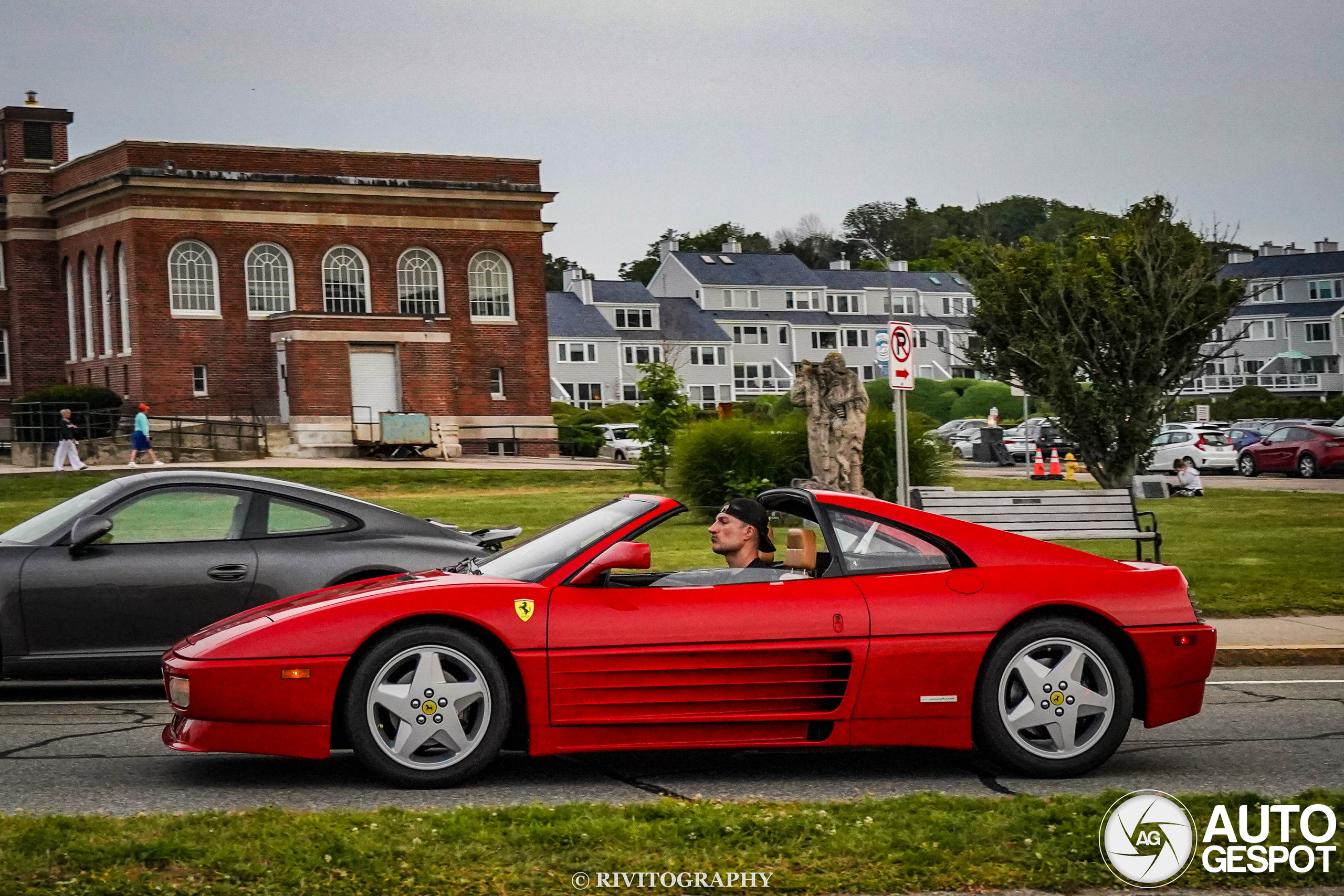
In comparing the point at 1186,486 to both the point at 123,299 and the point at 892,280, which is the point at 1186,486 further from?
the point at 892,280

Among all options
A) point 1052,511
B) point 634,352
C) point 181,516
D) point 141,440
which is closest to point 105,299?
point 141,440

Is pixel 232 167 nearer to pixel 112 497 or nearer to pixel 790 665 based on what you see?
pixel 112 497

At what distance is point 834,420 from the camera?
20.8 metres

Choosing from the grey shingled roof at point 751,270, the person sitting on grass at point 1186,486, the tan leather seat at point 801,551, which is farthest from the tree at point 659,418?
the grey shingled roof at point 751,270

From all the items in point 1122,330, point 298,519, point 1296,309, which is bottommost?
point 298,519

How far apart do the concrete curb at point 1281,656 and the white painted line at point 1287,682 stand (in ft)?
2.17

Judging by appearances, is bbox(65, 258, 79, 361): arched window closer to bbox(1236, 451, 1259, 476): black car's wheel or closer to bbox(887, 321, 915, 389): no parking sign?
bbox(1236, 451, 1259, 476): black car's wheel

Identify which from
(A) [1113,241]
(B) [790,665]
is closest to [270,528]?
→ (B) [790,665]

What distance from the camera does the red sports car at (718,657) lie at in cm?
652

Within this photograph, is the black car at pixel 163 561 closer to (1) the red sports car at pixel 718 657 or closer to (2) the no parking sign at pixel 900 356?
(1) the red sports car at pixel 718 657

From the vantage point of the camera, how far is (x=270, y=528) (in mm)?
9438

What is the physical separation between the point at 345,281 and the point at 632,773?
151 ft

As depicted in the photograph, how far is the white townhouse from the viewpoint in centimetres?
10131

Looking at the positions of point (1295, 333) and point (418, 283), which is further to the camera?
point (1295, 333)
